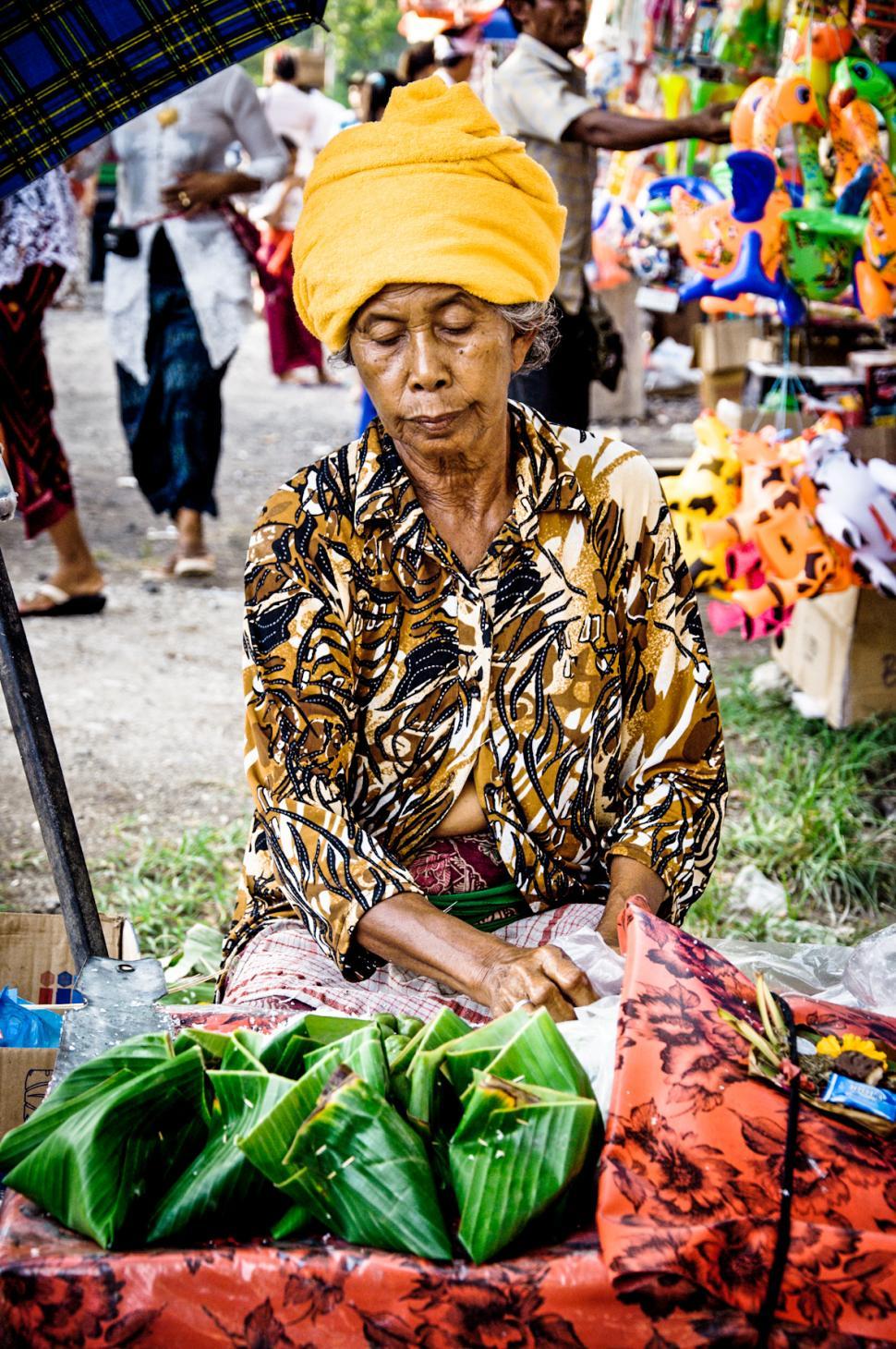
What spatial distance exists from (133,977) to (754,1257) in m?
0.88

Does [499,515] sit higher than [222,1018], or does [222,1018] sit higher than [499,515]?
[499,515]

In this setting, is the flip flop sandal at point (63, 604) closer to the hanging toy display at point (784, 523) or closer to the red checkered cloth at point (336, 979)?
the hanging toy display at point (784, 523)

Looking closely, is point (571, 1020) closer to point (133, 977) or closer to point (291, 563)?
point (133, 977)

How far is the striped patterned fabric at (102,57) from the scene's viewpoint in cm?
204

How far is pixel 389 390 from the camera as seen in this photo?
76.6 inches

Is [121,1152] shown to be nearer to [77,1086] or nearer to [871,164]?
[77,1086]

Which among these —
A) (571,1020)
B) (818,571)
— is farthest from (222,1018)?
(818,571)

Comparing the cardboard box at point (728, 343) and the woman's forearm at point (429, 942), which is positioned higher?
the cardboard box at point (728, 343)

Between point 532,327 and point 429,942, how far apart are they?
34.9 inches

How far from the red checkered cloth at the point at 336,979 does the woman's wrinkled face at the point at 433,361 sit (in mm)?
698

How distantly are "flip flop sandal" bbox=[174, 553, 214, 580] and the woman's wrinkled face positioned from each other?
4.30 m

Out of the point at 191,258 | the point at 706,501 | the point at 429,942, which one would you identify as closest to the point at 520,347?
the point at 429,942

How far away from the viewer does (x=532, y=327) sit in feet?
6.66

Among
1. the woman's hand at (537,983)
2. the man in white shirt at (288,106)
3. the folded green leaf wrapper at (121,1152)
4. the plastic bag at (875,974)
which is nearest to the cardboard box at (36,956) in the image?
the woman's hand at (537,983)
